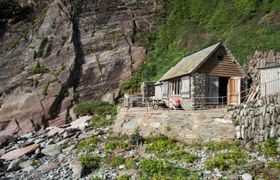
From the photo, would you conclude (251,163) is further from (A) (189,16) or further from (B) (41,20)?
(B) (41,20)

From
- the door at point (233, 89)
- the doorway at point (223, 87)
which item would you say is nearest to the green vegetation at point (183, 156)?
the door at point (233, 89)

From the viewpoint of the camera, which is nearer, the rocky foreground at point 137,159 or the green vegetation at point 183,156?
the rocky foreground at point 137,159

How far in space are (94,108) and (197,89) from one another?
14227mm

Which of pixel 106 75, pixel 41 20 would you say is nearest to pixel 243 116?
pixel 106 75

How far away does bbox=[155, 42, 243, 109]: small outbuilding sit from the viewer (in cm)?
2866

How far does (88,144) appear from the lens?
26.8 metres

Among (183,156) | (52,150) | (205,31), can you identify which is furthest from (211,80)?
(205,31)

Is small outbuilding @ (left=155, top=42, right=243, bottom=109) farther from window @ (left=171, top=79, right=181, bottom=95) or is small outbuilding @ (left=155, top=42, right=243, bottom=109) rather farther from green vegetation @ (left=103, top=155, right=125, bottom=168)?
green vegetation @ (left=103, top=155, right=125, bottom=168)

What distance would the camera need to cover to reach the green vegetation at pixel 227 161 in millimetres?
19677

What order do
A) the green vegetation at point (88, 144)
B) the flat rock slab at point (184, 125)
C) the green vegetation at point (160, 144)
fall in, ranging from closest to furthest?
the green vegetation at point (160, 144) < the flat rock slab at point (184, 125) < the green vegetation at point (88, 144)

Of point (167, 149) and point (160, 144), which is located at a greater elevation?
point (160, 144)

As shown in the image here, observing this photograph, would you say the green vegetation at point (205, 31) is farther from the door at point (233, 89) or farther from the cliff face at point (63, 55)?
the door at point (233, 89)

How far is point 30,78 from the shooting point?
45125mm

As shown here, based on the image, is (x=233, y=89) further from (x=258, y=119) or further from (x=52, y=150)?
(x=52, y=150)
